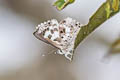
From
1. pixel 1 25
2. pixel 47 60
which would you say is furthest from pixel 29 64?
pixel 1 25

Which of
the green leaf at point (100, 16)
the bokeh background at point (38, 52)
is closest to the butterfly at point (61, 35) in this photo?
the green leaf at point (100, 16)

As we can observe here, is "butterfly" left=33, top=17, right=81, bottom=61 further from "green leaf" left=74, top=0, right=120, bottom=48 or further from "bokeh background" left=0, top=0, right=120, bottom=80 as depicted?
"bokeh background" left=0, top=0, right=120, bottom=80

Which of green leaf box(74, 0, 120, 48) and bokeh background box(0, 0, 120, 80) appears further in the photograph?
bokeh background box(0, 0, 120, 80)

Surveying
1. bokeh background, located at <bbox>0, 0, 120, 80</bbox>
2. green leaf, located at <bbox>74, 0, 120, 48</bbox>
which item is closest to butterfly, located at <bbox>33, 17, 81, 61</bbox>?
green leaf, located at <bbox>74, 0, 120, 48</bbox>

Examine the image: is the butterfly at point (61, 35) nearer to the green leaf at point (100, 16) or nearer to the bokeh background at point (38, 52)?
the green leaf at point (100, 16)

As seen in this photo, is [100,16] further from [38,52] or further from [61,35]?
[38,52]

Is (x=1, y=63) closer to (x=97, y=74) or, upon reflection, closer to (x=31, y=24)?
(x=31, y=24)
